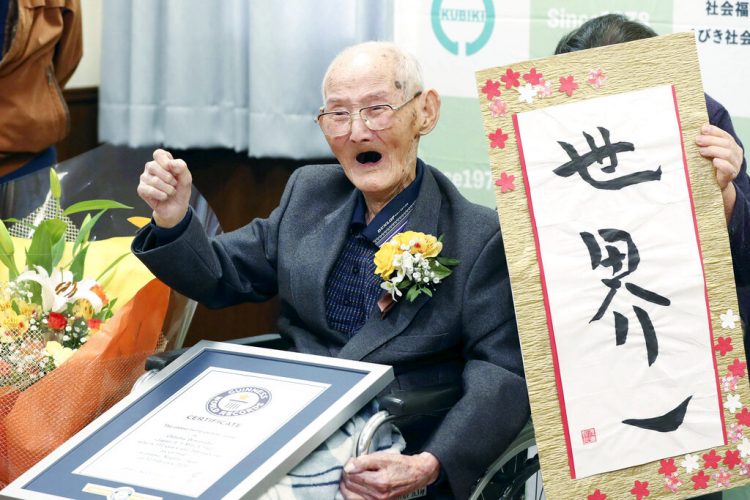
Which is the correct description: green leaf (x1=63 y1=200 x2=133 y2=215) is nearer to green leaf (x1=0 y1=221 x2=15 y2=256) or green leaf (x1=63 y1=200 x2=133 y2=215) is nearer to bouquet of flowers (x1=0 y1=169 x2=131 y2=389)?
bouquet of flowers (x1=0 y1=169 x2=131 y2=389)

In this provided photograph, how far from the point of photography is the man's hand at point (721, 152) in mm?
1881

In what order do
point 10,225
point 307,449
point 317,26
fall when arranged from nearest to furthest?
point 307,449 < point 10,225 < point 317,26

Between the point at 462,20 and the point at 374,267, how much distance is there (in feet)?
2.95

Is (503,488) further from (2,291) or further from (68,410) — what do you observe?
(2,291)

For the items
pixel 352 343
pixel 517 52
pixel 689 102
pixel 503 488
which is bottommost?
pixel 503 488

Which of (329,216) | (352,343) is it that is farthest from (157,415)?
(329,216)

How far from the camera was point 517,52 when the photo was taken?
2674 mm

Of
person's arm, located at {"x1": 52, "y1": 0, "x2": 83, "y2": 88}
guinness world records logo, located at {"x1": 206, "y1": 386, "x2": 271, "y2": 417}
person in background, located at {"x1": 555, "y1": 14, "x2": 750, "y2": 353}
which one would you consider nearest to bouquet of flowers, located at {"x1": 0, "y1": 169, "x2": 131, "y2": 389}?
guinness world records logo, located at {"x1": 206, "y1": 386, "x2": 271, "y2": 417}

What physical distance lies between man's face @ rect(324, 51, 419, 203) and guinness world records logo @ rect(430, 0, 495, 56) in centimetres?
65

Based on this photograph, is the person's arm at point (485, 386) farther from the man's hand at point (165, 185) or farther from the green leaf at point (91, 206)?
the green leaf at point (91, 206)

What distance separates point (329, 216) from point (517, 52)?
0.80 metres

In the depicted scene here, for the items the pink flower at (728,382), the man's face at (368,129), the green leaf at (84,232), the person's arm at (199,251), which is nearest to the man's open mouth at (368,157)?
the man's face at (368,129)

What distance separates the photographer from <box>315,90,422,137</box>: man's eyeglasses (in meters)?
2.08

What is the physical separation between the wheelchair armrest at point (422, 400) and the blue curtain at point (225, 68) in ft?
4.36
